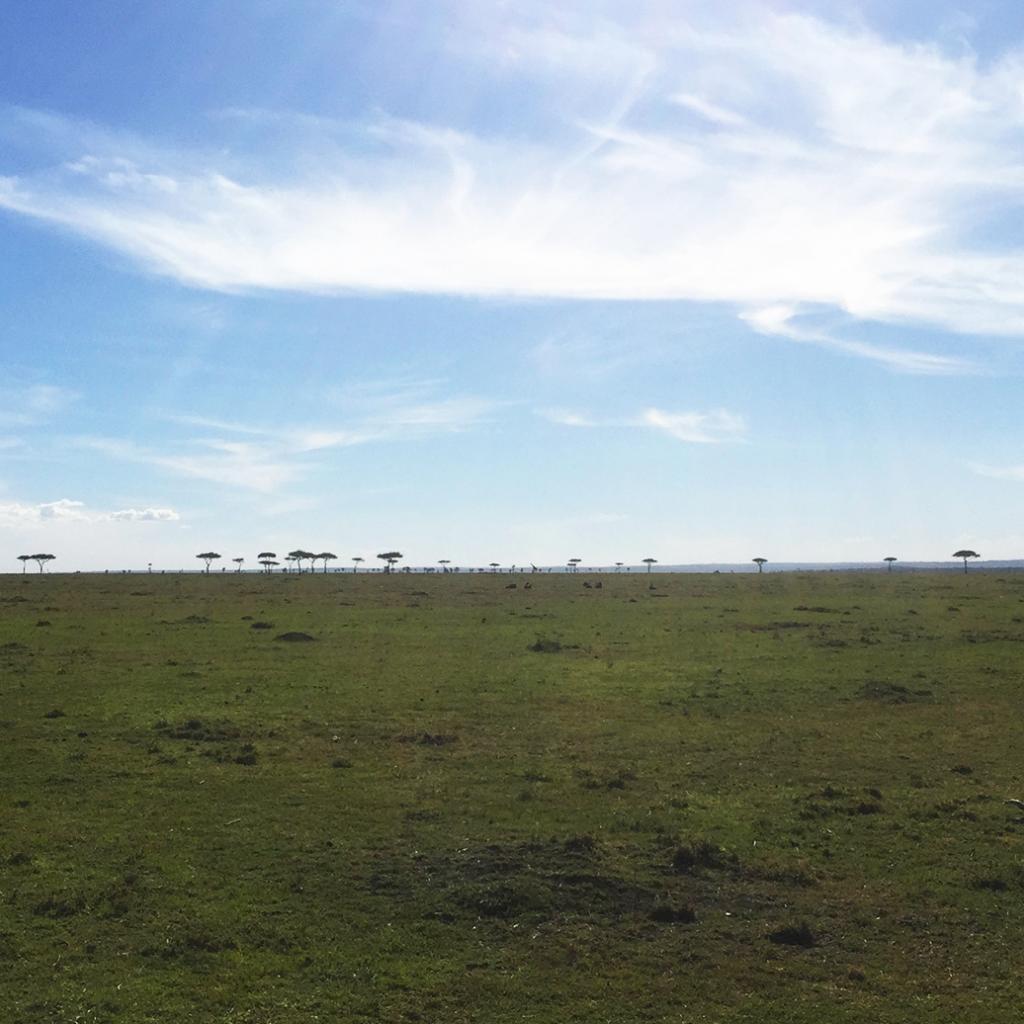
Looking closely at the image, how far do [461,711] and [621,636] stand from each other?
2225 centimetres

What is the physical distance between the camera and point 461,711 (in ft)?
91.5

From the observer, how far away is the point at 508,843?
15828 mm

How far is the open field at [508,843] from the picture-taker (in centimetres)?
1117

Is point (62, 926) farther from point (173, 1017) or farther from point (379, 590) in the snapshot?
point (379, 590)

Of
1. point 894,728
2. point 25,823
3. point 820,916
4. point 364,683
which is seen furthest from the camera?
point 364,683

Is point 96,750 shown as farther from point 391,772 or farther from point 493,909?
point 493,909

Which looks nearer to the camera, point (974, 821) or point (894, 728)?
point (974, 821)

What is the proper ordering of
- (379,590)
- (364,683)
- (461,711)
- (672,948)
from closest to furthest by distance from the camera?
1. (672,948)
2. (461,711)
3. (364,683)
4. (379,590)

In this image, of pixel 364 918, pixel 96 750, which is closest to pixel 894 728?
pixel 364 918

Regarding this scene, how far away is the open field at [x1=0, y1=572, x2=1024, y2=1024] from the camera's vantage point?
11172 mm

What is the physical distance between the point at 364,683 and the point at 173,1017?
22473 mm

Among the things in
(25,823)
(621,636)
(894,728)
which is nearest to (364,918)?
(25,823)

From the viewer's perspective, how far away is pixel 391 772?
20766mm

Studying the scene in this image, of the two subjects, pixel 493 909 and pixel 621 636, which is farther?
pixel 621 636
